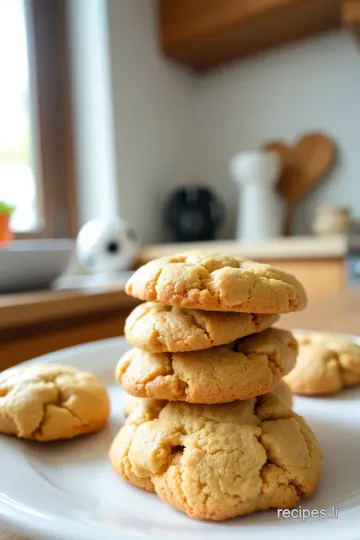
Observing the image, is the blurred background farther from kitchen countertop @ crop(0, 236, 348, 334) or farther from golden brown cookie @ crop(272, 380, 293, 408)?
golden brown cookie @ crop(272, 380, 293, 408)

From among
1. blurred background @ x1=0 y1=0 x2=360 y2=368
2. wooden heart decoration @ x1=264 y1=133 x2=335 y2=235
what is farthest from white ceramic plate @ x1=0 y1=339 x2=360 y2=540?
wooden heart decoration @ x1=264 y1=133 x2=335 y2=235

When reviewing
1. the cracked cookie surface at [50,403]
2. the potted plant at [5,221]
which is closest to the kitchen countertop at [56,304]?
the potted plant at [5,221]

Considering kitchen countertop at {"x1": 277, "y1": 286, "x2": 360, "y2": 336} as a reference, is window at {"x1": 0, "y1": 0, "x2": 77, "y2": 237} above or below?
above

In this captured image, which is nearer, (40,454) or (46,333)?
(40,454)

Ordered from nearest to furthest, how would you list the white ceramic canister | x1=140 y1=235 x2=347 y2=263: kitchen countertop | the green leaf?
the green leaf, x1=140 y1=235 x2=347 y2=263: kitchen countertop, the white ceramic canister

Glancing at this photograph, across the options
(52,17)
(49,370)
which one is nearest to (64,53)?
(52,17)

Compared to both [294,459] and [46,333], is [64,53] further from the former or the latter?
[294,459]

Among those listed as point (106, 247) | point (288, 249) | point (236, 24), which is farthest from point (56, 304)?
point (236, 24)
